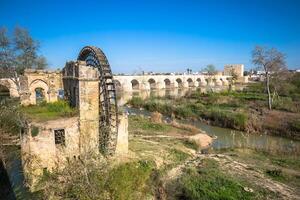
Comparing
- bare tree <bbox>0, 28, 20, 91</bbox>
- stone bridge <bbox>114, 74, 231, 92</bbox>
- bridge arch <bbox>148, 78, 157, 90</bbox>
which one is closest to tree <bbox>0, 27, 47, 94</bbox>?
bare tree <bbox>0, 28, 20, 91</bbox>

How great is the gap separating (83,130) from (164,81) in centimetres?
5398

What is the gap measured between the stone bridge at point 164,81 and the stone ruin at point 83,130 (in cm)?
3588

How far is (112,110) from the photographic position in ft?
38.9

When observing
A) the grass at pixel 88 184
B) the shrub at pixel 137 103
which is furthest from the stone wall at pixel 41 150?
the shrub at pixel 137 103

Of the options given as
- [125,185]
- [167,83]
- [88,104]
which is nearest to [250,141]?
[88,104]

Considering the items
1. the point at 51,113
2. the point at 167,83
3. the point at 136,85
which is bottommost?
the point at 51,113

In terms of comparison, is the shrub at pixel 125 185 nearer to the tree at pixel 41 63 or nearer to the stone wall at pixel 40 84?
the stone wall at pixel 40 84

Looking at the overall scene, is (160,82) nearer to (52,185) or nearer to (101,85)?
(101,85)

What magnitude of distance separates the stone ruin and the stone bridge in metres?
35.9

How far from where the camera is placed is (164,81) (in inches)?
2489

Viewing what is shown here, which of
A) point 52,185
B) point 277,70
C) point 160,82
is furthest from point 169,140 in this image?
point 160,82

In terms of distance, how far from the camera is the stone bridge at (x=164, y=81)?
49706 millimetres

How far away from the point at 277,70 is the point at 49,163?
25871 millimetres

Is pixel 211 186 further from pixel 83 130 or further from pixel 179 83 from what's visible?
pixel 179 83
